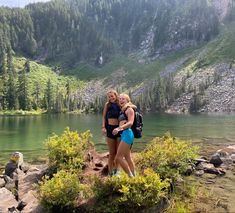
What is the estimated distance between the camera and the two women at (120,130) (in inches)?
632

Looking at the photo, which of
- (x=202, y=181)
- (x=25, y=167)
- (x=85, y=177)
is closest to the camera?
(x=85, y=177)

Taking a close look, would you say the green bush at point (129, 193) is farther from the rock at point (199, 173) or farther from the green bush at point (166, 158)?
the rock at point (199, 173)

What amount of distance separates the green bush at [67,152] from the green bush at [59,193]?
3494 millimetres

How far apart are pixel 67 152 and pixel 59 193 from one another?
4.70 m

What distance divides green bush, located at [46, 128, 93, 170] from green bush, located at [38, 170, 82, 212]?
3.49m

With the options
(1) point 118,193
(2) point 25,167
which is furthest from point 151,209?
(2) point 25,167

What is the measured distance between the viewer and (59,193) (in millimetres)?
15211

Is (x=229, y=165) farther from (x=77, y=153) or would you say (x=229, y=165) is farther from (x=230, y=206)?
(x=77, y=153)

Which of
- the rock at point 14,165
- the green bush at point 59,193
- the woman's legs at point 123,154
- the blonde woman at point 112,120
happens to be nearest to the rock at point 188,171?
the blonde woman at point 112,120

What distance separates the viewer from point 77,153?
20469mm

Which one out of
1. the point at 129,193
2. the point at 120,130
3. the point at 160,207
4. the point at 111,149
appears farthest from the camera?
the point at 111,149

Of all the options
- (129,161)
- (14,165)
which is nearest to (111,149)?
(129,161)

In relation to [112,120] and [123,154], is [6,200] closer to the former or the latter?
[123,154]

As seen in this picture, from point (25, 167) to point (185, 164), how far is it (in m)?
11.7
